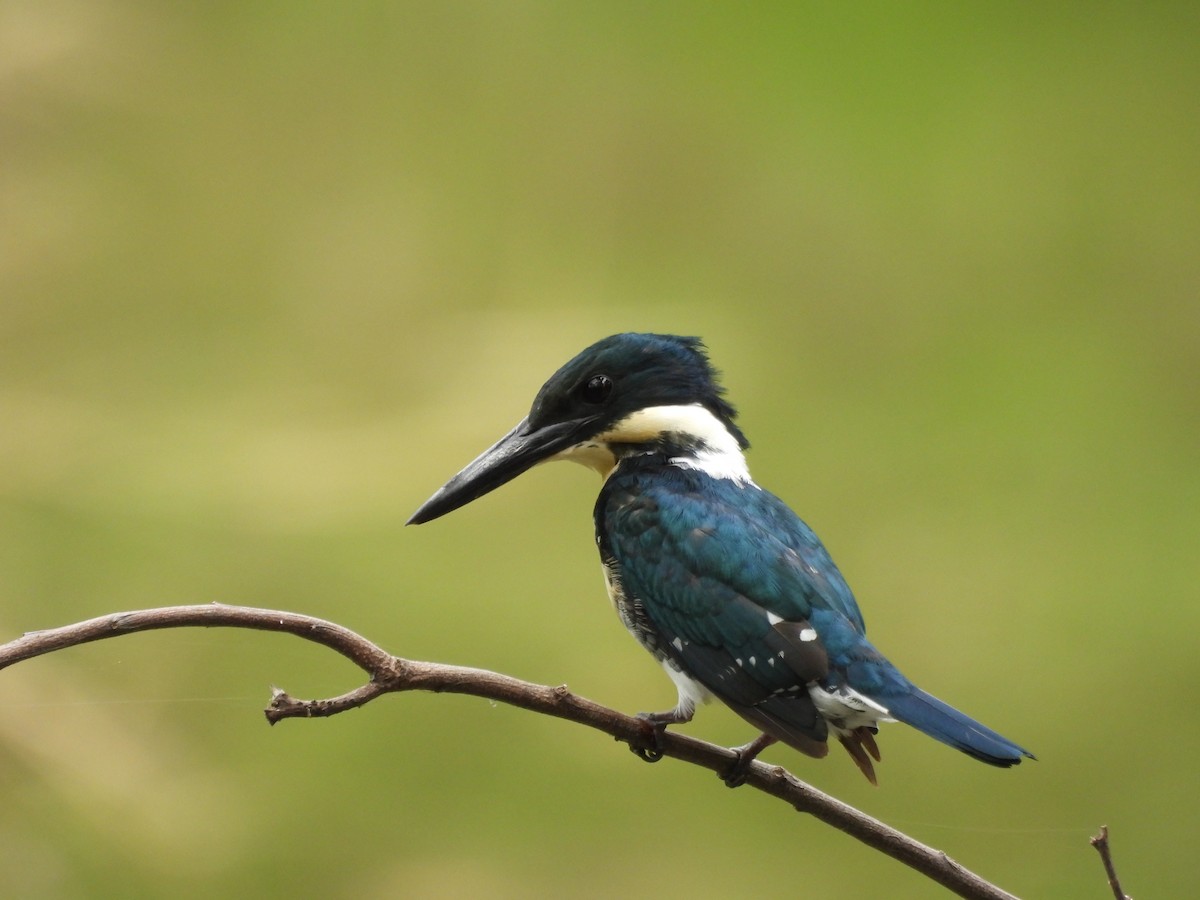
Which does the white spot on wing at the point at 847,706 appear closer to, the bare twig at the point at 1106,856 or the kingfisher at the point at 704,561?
the kingfisher at the point at 704,561

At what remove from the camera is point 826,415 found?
214cm

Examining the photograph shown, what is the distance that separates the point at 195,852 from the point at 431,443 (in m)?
0.72

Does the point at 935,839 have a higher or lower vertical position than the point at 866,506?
lower

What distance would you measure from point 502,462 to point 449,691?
30 cm

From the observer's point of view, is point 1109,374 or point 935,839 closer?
point 935,839

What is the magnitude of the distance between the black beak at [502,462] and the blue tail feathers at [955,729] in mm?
367

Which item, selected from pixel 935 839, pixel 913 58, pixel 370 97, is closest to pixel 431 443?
pixel 370 97

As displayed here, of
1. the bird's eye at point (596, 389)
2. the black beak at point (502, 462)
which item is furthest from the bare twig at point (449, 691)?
the bird's eye at point (596, 389)

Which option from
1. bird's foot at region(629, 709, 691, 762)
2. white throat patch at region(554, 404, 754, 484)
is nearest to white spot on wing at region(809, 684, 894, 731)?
bird's foot at region(629, 709, 691, 762)

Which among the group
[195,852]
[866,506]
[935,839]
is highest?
[866,506]

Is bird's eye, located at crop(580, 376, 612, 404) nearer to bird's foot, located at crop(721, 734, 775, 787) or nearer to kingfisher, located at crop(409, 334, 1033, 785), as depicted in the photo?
kingfisher, located at crop(409, 334, 1033, 785)

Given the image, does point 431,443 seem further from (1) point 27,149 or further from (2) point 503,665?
(1) point 27,149

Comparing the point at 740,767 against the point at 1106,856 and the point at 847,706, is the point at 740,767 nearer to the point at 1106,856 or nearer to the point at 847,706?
the point at 847,706

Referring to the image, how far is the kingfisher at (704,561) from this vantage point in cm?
96
